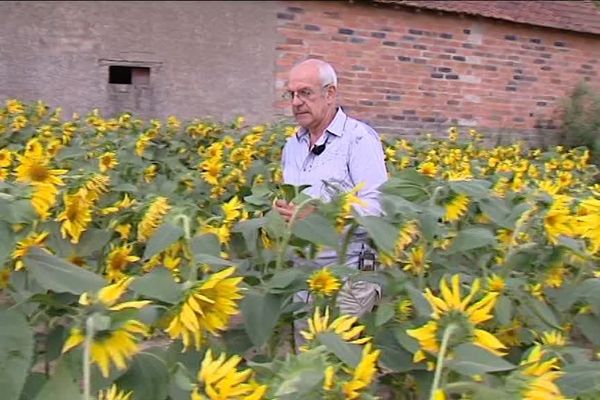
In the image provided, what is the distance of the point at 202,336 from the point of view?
1157mm

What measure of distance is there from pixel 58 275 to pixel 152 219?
1.84ft

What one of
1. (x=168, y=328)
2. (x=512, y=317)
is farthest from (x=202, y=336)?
(x=512, y=317)

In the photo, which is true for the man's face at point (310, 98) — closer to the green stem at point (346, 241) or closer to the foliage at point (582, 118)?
the green stem at point (346, 241)

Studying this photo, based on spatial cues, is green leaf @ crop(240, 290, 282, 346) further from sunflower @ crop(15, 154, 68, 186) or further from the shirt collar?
the shirt collar

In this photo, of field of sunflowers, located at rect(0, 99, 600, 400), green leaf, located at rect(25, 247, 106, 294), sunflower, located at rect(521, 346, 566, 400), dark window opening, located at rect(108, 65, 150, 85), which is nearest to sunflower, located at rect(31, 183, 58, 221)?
→ field of sunflowers, located at rect(0, 99, 600, 400)

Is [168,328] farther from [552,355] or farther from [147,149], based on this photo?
[147,149]

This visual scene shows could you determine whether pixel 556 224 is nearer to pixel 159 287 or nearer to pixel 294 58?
pixel 159 287

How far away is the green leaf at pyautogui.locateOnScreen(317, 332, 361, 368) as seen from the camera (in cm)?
102

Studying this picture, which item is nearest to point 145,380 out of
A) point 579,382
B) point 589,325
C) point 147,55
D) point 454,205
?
point 579,382

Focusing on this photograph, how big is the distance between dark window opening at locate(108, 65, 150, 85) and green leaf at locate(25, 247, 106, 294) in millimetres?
5815

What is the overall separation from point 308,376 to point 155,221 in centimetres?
81

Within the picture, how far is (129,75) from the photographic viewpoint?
22.5ft

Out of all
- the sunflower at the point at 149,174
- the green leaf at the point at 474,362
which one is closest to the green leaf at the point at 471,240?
the green leaf at the point at 474,362

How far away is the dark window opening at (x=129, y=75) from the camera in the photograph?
6817mm
